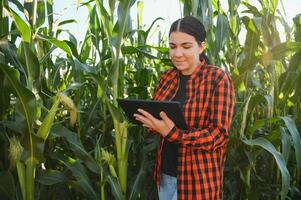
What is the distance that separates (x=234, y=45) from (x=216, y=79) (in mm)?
706

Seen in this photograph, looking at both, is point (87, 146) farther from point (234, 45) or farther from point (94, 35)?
point (234, 45)

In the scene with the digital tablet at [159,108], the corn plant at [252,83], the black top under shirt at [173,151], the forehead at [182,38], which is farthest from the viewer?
the corn plant at [252,83]

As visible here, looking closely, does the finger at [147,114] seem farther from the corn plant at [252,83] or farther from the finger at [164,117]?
the corn plant at [252,83]

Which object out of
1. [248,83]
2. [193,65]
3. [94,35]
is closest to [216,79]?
[193,65]

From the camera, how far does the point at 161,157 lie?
1601mm

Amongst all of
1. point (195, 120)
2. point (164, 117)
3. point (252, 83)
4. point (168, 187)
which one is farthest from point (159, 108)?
point (252, 83)

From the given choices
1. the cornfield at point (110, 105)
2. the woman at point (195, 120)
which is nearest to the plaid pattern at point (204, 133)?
the woman at point (195, 120)

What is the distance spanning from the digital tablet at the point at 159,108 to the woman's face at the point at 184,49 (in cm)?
22

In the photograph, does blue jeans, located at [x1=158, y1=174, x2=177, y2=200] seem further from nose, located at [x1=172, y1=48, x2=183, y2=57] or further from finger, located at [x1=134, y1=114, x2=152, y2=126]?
nose, located at [x1=172, y1=48, x2=183, y2=57]

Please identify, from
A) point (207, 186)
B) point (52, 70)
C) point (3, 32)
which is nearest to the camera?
point (207, 186)

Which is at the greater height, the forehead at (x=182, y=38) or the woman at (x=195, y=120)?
the forehead at (x=182, y=38)

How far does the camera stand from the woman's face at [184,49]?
4.65 ft

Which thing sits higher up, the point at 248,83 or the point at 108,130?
the point at 248,83

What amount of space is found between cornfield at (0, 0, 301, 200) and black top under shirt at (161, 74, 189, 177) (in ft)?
0.69
